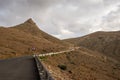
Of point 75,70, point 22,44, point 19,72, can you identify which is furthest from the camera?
point 22,44

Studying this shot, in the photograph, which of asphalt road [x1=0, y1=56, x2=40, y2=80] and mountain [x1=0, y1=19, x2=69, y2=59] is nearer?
asphalt road [x1=0, y1=56, x2=40, y2=80]

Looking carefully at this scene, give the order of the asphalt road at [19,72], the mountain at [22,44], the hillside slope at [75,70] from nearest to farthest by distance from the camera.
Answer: the asphalt road at [19,72] → the hillside slope at [75,70] → the mountain at [22,44]

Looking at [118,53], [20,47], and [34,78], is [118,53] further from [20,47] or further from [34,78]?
[34,78]

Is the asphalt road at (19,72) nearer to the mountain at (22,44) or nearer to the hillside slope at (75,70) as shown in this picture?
the hillside slope at (75,70)

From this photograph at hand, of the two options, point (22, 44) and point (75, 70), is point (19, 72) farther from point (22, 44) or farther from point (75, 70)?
point (22, 44)

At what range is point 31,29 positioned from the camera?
553ft

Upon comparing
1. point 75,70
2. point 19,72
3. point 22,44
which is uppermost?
point 22,44

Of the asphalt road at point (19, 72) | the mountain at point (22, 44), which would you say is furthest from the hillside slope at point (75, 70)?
the mountain at point (22, 44)

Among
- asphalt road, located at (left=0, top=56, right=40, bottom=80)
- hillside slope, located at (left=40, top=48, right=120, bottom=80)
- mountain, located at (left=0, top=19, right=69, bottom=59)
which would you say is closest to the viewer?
asphalt road, located at (left=0, top=56, right=40, bottom=80)

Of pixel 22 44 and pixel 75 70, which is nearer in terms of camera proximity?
pixel 75 70

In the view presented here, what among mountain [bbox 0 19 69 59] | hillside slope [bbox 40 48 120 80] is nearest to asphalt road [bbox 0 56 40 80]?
hillside slope [bbox 40 48 120 80]

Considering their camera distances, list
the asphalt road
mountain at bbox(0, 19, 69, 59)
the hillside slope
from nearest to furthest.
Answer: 1. the asphalt road
2. the hillside slope
3. mountain at bbox(0, 19, 69, 59)

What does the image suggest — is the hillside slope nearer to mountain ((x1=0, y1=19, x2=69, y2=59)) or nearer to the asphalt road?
the asphalt road

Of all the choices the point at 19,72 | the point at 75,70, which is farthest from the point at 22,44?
the point at 19,72
